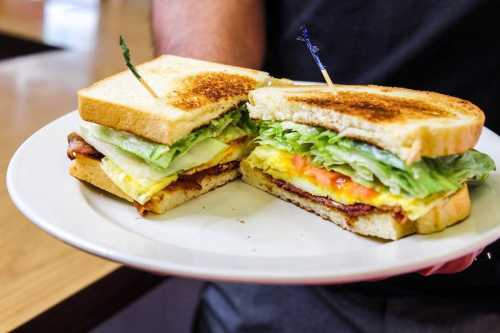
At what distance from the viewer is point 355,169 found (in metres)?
1.47

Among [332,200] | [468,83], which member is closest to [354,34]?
[468,83]

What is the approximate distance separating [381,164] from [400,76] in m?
0.69

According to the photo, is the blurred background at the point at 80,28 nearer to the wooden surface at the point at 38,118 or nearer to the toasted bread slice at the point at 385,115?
the wooden surface at the point at 38,118

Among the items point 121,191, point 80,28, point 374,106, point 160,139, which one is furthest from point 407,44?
point 80,28

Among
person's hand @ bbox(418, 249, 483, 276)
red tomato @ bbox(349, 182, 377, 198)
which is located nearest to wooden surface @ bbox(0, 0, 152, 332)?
red tomato @ bbox(349, 182, 377, 198)

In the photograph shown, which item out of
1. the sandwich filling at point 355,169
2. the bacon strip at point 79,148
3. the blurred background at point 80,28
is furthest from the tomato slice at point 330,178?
the blurred background at point 80,28

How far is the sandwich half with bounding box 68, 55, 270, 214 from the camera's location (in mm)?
1497

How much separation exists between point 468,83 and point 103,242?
4.05ft

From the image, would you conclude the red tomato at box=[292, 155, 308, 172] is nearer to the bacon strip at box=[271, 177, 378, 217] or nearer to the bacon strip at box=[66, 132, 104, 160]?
the bacon strip at box=[271, 177, 378, 217]

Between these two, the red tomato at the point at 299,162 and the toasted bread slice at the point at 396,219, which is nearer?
the toasted bread slice at the point at 396,219

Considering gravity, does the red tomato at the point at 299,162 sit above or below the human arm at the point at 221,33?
below

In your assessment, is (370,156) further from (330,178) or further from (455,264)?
(455,264)

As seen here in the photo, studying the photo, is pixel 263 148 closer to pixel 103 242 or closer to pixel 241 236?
pixel 241 236

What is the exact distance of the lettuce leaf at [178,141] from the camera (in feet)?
4.90
